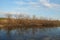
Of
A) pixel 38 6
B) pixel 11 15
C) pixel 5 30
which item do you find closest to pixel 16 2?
pixel 11 15

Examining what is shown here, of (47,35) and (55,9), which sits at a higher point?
(55,9)

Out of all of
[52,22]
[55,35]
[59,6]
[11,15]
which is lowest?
[55,35]

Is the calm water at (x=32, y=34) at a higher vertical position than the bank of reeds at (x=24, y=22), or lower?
lower

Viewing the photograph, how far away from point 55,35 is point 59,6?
58 centimetres

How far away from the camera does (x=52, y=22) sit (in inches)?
95.5

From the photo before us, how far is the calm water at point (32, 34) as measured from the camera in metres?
2.32

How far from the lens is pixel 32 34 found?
2395 millimetres

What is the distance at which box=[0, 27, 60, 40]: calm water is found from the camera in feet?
7.63

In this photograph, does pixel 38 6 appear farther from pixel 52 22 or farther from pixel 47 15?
pixel 52 22

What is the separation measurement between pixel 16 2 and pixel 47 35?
0.88 metres

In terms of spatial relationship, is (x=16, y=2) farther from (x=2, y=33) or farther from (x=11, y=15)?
(x=2, y=33)

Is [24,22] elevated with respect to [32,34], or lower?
elevated

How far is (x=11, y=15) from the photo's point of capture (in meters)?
2.36

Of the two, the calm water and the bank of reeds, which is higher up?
the bank of reeds
